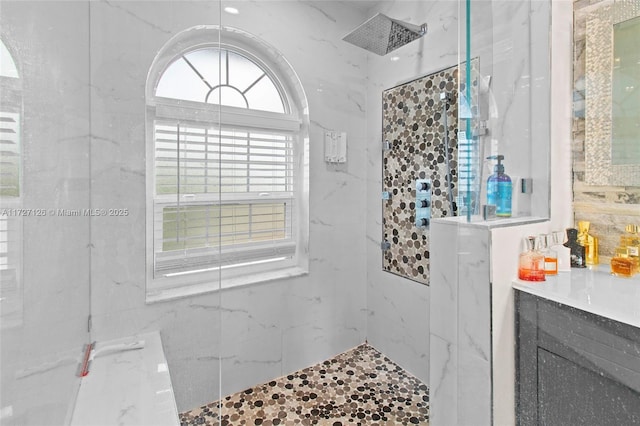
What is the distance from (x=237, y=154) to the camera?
80.0 inches

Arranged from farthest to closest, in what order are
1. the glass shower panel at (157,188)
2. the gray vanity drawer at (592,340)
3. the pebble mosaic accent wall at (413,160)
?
the pebble mosaic accent wall at (413,160), the glass shower panel at (157,188), the gray vanity drawer at (592,340)

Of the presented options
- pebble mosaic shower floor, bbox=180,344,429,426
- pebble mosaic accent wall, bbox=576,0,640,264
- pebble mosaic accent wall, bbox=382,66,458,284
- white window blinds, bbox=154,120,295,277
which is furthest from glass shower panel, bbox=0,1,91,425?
pebble mosaic accent wall, bbox=576,0,640,264

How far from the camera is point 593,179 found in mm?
1369

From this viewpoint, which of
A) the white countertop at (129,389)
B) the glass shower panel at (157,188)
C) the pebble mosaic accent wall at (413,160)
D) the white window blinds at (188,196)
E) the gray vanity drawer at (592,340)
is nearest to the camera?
the gray vanity drawer at (592,340)

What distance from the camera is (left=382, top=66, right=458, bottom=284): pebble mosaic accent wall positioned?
1950 millimetres

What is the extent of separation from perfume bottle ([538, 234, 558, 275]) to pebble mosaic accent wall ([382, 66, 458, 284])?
622 mm

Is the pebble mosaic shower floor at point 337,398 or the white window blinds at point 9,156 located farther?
the pebble mosaic shower floor at point 337,398

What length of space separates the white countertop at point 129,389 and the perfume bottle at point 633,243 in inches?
66.9

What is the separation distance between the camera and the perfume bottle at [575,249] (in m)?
1.34

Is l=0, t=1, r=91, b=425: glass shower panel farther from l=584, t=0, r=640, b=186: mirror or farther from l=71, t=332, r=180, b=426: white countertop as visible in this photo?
l=584, t=0, r=640, b=186: mirror

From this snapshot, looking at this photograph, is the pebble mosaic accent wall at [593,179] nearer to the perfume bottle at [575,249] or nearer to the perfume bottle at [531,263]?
the perfume bottle at [575,249]

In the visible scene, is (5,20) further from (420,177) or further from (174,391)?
(420,177)

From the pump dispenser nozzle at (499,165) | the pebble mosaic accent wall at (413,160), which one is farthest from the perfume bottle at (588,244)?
the pebble mosaic accent wall at (413,160)

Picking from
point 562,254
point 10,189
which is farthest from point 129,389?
point 562,254
